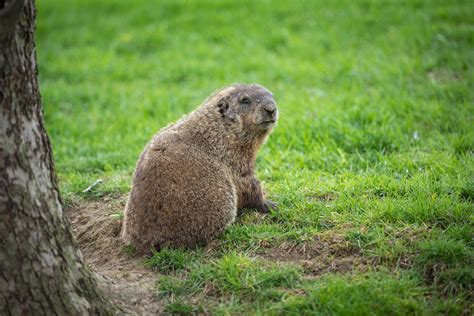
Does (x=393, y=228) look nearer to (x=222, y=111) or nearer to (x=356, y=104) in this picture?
(x=222, y=111)

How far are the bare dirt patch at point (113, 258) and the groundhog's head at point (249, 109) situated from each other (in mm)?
1429

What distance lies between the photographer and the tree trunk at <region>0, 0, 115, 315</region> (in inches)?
127

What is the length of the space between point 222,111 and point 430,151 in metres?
2.52

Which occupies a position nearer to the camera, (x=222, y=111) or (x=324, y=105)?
(x=222, y=111)

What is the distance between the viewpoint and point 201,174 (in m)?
4.79

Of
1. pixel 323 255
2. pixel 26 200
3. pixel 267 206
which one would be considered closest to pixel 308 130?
pixel 267 206

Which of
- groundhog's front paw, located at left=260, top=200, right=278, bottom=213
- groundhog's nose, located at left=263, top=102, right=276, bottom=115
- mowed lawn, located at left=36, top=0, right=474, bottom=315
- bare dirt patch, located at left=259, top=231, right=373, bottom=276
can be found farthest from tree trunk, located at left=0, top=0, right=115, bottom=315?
groundhog's nose, located at left=263, top=102, right=276, bottom=115

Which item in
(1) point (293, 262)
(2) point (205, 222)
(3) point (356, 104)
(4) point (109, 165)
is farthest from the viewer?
(3) point (356, 104)

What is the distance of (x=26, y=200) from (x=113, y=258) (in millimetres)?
1541

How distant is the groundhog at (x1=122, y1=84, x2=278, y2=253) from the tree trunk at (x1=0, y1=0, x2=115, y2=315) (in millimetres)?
1122

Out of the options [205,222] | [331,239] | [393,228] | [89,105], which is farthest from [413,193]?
[89,105]

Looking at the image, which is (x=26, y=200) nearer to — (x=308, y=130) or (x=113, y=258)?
(x=113, y=258)

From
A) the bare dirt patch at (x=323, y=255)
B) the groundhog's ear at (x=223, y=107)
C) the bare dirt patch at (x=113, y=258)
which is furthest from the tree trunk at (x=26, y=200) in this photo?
the groundhog's ear at (x=223, y=107)

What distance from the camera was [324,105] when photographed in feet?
26.1
